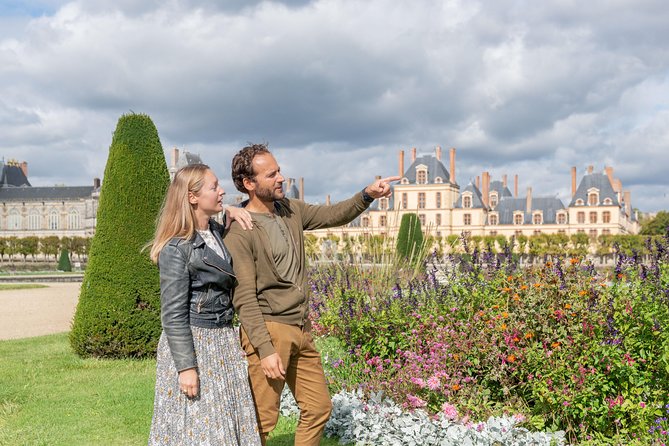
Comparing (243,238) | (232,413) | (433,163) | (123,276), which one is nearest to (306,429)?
(232,413)

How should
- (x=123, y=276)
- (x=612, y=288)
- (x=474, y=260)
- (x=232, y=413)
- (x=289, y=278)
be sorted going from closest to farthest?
(x=232, y=413), (x=289, y=278), (x=612, y=288), (x=474, y=260), (x=123, y=276)

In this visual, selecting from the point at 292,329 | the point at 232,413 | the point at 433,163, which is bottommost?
the point at 232,413

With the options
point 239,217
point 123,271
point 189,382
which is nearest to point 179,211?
point 239,217

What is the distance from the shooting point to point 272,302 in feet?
8.34

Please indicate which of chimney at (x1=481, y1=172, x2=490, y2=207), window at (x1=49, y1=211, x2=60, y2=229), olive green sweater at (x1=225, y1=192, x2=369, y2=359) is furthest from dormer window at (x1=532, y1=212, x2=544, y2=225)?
window at (x1=49, y1=211, x2=60, y2=229)

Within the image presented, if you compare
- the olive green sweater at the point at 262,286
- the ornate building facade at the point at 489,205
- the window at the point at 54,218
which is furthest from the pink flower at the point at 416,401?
the window at the point at 54,218

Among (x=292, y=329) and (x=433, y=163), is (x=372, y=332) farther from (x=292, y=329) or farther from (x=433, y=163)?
(x=433, y=163)

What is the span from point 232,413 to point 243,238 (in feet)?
2.31

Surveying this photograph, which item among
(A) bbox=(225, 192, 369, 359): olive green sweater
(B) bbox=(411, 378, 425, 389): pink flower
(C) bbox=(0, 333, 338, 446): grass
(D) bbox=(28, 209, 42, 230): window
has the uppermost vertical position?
(D) bbox=(28, 209, 42, 230): window

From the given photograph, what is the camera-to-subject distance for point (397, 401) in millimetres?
3934

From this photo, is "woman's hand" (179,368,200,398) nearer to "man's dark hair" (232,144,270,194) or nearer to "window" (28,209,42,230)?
"man's dark hair" (232,144,270,194)

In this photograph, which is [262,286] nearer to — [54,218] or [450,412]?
[450,412]

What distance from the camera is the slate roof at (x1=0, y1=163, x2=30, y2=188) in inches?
2630

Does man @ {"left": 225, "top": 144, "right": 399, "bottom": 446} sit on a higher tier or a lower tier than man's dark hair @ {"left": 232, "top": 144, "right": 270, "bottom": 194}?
lower
